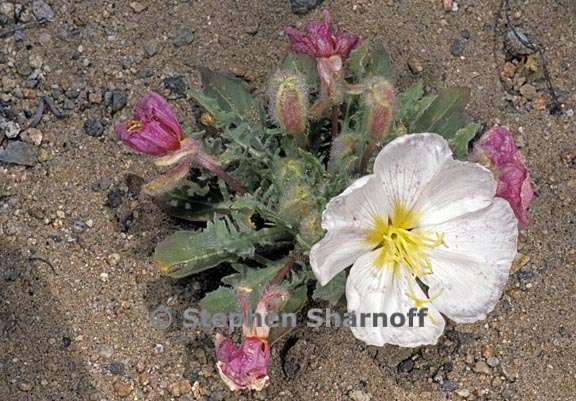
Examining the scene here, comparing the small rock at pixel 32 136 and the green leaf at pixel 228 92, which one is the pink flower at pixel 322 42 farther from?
the small rock at pixel 32 136

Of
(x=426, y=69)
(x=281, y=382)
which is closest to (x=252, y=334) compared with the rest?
(x=281, y=382)

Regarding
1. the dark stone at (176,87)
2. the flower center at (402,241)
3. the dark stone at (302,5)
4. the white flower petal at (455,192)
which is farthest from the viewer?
the dark stone at (302,5)

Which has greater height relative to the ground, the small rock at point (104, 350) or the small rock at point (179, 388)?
the small rock at point (104, 350)

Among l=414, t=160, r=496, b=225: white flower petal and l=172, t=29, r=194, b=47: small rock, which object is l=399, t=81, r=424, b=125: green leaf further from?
l=172, t=29, r=194, b=47: small rock

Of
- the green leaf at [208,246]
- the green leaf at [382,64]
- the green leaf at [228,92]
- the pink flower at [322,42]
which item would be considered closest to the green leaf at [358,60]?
the green leaf at [382,64]

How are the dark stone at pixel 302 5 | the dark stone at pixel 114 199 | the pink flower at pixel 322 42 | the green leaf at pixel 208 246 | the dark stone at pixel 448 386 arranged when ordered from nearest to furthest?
the pink flower at pixel 322 42
the green leaf at pixel 208 246
the dark stone at pixel 448 386
the dark stone at pixel 114 199
the dark stone at pixel 302 5

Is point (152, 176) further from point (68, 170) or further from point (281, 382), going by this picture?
point (281, 382)

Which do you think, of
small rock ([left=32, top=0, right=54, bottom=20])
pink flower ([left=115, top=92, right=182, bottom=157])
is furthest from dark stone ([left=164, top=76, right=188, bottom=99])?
pink flower ([left=115, top=92, right=182, bottom=157])
